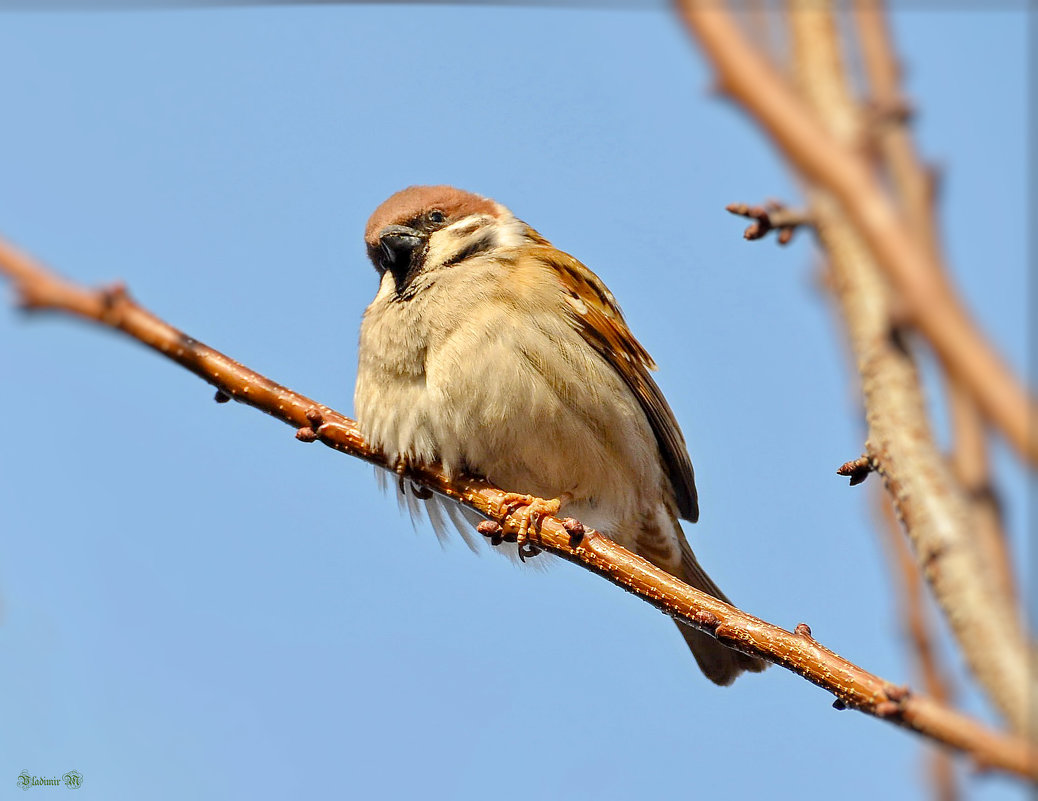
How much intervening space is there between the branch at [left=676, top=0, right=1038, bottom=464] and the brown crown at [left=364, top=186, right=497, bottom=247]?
391cm

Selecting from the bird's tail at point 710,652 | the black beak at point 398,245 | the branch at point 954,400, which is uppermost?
the black beak at point 398,245

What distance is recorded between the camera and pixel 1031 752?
665 mm

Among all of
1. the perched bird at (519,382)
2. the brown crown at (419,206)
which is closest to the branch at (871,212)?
the perched bird at (519,382)

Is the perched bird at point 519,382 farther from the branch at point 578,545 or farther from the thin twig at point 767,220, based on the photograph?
the thin twig at point 767,220

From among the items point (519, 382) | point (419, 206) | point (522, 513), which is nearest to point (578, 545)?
point (522, 513)

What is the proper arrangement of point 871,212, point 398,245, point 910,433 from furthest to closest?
point 398,245 → point 910,433 → point 871,212

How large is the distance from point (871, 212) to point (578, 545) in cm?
233

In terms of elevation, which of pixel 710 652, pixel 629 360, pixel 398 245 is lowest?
pixel 710 652

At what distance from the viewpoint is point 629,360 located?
4.49 m

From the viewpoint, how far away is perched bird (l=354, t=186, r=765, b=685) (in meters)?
3.85

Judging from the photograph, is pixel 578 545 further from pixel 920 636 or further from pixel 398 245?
pixel 398 245

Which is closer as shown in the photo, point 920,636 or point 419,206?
point 920,636

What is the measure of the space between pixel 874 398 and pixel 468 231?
3.68m

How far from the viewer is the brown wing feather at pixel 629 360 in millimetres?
4371
